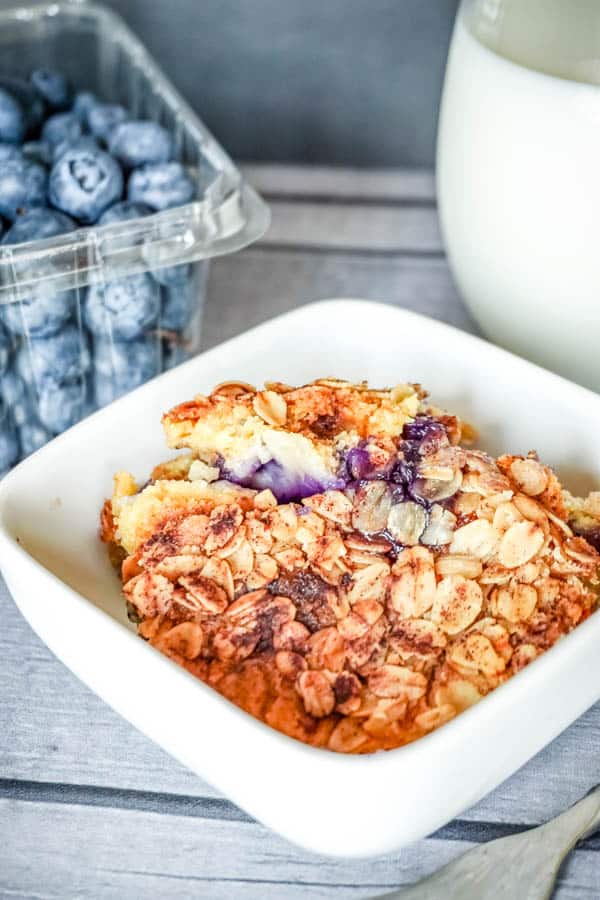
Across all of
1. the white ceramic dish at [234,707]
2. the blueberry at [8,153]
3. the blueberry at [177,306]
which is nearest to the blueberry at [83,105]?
the blueberry at [8,153]

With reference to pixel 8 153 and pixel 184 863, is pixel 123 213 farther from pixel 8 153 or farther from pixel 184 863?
pixel 184 863

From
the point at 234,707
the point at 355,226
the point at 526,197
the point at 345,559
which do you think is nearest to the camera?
the point at 234,707

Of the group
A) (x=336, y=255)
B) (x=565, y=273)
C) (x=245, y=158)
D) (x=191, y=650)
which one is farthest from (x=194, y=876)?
(x=245, y=158)

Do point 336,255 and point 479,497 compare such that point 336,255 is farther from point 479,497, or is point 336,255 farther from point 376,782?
point 376,782

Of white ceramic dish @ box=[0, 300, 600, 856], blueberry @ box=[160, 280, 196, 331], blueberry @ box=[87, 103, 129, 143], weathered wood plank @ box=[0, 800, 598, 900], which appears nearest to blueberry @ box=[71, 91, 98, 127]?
blueberry @ box=[87, 103, 129, 143]

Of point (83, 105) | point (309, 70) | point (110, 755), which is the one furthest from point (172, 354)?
point (309, 70)
